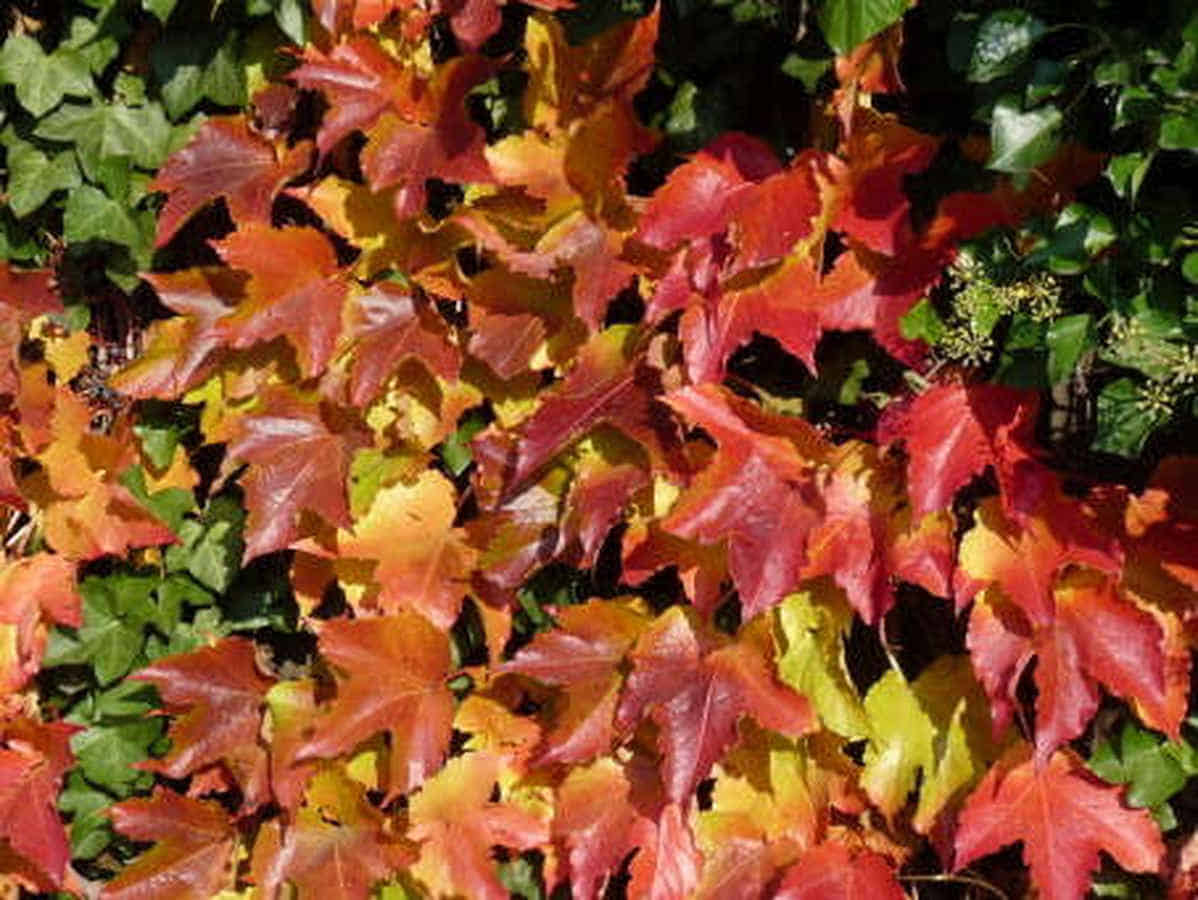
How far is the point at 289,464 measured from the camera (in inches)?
86.1

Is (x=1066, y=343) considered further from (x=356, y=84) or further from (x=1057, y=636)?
(x=356, y=84)

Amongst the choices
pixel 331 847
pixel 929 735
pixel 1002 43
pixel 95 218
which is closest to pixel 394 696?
pixel 331 847

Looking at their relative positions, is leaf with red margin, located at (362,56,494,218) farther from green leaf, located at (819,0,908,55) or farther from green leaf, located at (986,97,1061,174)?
green leaf, located at (986,97,1061,174)

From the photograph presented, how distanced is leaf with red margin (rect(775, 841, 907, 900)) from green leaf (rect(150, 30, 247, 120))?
4.76 ft

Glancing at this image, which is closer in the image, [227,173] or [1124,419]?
[1124,419]

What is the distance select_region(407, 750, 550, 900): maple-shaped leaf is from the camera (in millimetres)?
2314

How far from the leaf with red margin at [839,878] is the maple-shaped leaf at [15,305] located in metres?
1.47

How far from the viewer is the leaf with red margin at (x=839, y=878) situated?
2131mm

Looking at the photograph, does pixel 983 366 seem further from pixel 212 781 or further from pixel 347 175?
pixel 212 781

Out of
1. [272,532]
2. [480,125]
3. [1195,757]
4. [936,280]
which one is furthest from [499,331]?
[1195,757]

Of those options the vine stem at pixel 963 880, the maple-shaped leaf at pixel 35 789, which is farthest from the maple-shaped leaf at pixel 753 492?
the maple-shaped leaf at pixel 35 789

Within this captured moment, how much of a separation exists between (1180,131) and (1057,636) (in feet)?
2.17

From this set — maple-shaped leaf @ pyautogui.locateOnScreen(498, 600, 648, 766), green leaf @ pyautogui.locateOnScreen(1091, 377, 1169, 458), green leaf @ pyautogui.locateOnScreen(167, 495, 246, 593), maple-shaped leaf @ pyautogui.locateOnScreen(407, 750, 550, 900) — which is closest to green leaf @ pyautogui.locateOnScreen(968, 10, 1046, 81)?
green leaf @ pyautogui.locateOnScreen(1091, 377, 1169, 458)

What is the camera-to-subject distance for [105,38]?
231 cm
